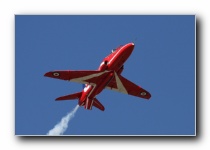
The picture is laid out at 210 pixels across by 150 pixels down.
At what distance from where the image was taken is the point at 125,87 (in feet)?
36.0

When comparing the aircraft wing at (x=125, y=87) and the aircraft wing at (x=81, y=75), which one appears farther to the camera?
the aircraft wing at (x=125, y=87)

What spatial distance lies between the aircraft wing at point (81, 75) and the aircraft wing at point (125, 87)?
283 millimetres

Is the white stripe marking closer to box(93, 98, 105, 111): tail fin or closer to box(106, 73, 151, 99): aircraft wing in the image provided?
box(106, 73, 151, 99): aircraft wing

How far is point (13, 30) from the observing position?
9.48 meters

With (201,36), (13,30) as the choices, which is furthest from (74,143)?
(201,36)

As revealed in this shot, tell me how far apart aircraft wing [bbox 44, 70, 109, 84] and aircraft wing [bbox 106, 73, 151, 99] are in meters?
0.28

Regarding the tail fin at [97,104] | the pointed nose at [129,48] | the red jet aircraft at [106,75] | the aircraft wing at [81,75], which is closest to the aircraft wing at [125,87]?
the red jet aircraft at [106,75]

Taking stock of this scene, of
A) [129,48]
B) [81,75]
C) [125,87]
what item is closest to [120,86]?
[125,87]

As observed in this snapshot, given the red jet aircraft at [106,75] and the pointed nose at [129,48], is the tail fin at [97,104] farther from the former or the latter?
the pointed nose at [129,48]

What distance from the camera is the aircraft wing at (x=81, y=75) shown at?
10.4 meters

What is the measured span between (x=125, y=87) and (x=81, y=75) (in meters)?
0.98

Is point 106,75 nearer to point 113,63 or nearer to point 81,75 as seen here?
point 113,63
